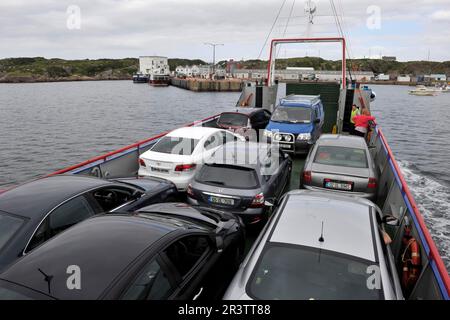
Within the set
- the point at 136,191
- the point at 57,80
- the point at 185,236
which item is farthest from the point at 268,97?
the point at 57,80

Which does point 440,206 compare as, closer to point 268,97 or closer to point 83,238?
point 268,97

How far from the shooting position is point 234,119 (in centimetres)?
1223

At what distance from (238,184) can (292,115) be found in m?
6.72

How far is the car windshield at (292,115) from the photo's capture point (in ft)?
38.5

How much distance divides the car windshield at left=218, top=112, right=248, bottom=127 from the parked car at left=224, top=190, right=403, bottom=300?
8564mm

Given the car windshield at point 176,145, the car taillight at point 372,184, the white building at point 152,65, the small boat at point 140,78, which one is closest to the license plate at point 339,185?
the car taillight at point 372,184

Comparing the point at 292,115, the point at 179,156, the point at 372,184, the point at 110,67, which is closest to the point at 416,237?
the point at 372,184

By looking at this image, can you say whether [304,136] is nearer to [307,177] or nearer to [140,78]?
[307,177]

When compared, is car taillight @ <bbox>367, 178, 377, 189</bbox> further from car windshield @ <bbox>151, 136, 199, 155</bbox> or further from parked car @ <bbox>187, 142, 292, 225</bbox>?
car windshield @ <bbox>151, 136, 199, 155</bbox>

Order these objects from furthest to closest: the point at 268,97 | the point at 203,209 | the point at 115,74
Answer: the point at 115,74 → the point at 268,97 → the point at 203,209

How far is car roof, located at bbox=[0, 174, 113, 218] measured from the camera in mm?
3908

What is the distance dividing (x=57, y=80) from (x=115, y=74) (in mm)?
38179

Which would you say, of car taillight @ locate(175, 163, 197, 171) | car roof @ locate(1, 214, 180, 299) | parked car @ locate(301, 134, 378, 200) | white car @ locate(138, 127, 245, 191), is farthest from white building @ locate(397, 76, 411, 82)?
car roof @ locate(1, 214, 180, 299)
